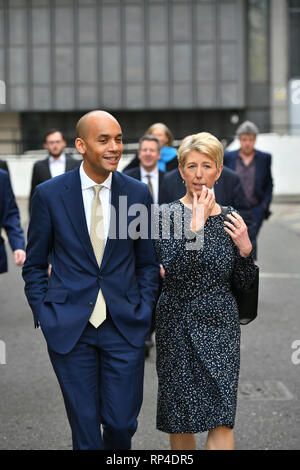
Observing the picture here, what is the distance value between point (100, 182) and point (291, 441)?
7.07ft

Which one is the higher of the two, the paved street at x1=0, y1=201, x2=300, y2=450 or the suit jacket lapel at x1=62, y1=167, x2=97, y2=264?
the suit jacket lapel at x1=62, y1=167, x2=97, y2=264

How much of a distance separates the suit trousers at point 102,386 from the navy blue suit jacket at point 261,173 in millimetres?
5387

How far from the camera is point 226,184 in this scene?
6090 millimetres

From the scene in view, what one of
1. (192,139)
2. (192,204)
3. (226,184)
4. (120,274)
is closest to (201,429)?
(120,274)

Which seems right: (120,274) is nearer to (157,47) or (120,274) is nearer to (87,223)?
(87,223)

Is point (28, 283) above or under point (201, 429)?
above

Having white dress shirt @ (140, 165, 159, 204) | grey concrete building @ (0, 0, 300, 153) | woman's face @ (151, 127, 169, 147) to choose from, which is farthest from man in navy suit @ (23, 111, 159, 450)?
grey concrete building @ (0, 0, 300, 153)

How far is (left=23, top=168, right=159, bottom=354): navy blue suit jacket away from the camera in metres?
3.62

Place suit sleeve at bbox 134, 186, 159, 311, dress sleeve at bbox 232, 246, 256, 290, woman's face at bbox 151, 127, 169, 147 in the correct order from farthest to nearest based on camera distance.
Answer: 1. woman's face at bbox 151, 127, 169, 147
2. suit sleeve at bbox 134, 186, 159, 311
3. dress sleeve at bbox 232, 246, 256, 290

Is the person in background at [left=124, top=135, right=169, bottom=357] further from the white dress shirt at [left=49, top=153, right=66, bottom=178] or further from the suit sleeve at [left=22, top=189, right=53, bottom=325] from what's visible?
the suit sleeve at [left=22, top=189, right=53, bottom=325]

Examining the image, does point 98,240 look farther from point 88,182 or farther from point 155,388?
point 155,388

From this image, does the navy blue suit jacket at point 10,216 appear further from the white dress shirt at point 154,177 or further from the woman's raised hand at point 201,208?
the woman's raised hand at point 201,208

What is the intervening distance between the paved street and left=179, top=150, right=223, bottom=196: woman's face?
187 cm

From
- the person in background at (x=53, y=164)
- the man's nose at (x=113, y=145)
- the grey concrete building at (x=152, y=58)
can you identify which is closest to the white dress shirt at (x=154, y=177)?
the person in background at (x=53, y=164)
